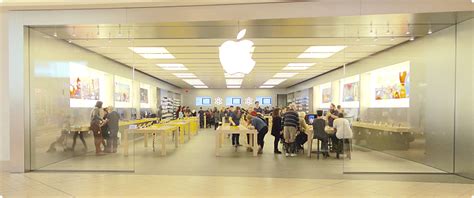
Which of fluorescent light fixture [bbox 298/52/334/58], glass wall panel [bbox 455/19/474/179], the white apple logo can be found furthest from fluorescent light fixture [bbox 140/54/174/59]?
glass wall panel [bbox 455/19/474/179]

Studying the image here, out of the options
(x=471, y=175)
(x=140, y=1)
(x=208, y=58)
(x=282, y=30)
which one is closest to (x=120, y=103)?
(x=208, y=58)

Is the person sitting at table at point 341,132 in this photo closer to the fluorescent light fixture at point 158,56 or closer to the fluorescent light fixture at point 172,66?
the fluorescent light fixture at point 158,56

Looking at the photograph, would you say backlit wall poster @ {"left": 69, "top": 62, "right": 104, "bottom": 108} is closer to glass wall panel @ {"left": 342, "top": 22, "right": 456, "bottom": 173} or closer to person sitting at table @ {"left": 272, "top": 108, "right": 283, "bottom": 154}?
person sitting at table @ {"left": 272, "top": 108, "right": 283, "bottom": 154}

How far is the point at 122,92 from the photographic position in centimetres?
936

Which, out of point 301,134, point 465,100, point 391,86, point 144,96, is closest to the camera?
point 465,100

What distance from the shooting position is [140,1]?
564 cm

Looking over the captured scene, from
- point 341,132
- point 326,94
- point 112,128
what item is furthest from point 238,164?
point 326,94

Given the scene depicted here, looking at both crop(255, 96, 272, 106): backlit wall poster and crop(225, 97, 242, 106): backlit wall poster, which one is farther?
crop(255, 96, 272, 106): backlit wall poster

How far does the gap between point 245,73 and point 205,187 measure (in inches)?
82.4

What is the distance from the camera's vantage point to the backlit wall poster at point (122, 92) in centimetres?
902

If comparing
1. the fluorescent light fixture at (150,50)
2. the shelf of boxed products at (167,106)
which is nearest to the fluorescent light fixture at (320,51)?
the fluorescent light fixture at (150,50)

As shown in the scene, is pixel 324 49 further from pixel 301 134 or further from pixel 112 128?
pixel 112 128

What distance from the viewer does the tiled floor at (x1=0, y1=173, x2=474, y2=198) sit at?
15.9 ft

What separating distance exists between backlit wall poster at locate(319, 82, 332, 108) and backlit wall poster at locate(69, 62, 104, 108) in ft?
33.3
